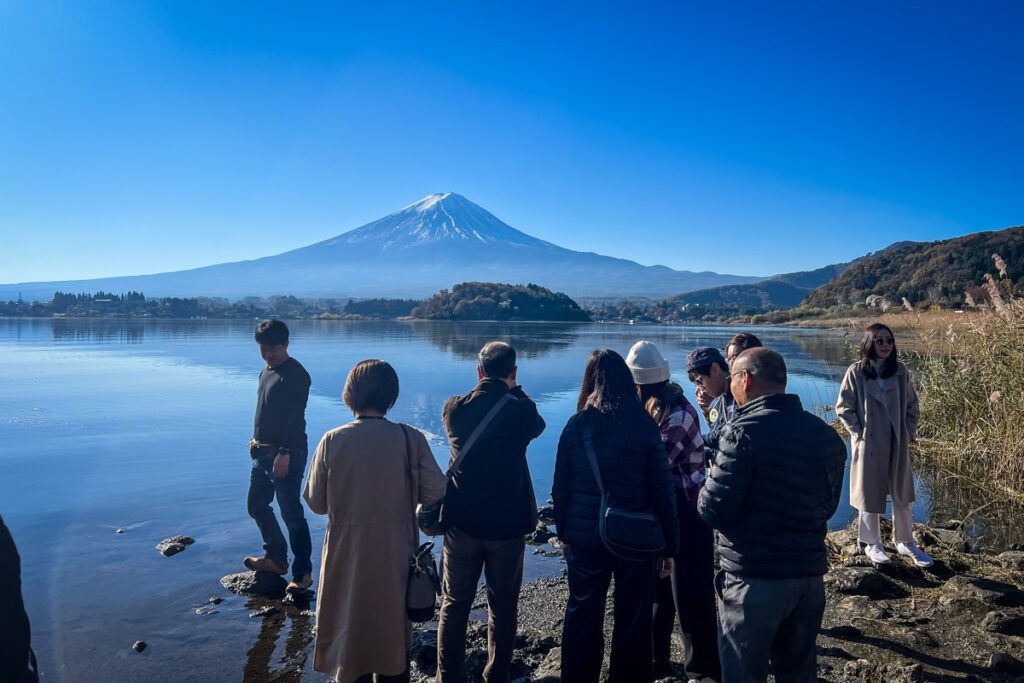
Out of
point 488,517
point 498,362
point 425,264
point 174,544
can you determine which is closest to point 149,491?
point 174,544

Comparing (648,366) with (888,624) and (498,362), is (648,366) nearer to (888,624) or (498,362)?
(498,362)

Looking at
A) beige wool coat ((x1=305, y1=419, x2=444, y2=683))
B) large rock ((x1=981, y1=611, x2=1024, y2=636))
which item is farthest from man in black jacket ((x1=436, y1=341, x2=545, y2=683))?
large rock ((x1=981, y1=611, x2=1024, y2=636))

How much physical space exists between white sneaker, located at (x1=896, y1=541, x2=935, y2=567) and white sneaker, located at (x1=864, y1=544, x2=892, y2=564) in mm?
161

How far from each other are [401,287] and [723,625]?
538 feet

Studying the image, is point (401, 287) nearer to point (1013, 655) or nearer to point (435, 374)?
point (435, 374)

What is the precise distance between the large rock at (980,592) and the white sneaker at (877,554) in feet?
1.42

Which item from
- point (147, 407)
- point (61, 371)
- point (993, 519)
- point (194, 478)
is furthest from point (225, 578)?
point (61, 371)

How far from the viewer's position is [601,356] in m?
3.06

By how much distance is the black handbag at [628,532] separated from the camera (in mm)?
2771

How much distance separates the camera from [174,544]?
5305 mm

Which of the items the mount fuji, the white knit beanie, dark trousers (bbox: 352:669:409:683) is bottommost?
dark trousers (bbox: 352:669:409:683)

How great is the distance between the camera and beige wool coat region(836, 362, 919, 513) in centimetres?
462

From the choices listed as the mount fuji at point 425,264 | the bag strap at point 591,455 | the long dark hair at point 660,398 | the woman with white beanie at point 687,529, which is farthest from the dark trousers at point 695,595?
the mount fuji at point 425,264

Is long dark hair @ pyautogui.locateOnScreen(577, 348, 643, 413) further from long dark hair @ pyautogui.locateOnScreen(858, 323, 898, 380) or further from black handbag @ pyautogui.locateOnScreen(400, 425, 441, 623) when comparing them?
long dark hair @ pyautogui.locateOnScreen(858, 323, 898, 380)
